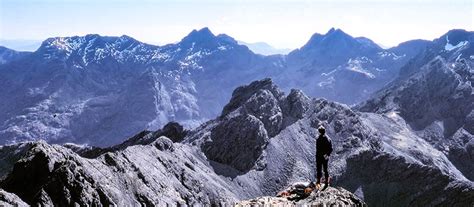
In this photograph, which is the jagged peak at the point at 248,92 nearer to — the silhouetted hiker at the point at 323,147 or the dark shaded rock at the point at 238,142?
the dark shaded rock at the point at 238,142

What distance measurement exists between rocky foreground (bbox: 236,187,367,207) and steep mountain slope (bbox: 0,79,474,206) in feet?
117

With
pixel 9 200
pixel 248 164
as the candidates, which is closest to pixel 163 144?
pixel 248 164

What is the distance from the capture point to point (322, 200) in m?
33.5

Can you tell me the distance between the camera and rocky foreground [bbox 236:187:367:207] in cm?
3322

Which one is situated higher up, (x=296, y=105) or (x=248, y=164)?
(x=296, y=105)

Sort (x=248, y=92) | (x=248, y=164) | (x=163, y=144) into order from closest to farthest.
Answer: (x=163, y=144) → (x=248, y=164) → (x=248, y=92)

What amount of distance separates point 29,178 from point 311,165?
76613 millimetres

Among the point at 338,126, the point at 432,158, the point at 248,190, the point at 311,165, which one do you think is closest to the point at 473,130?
the point at 432,158

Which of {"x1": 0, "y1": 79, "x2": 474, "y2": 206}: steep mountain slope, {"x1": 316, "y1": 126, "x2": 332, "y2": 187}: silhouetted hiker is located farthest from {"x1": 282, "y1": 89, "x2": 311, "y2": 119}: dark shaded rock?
{"x1": 316, "y1": 126, "x2": 332, "y2": 187}: silhouetted hiker

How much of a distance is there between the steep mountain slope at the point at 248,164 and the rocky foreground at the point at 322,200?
117 ft

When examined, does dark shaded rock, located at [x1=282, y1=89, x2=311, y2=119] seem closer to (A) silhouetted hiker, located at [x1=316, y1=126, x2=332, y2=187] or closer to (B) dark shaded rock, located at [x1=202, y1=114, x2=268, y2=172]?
(B) dark shaded rock, located at [x1=202, y1=114, x2=268, y2=172]

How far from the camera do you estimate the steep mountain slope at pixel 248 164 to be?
67.0 meters

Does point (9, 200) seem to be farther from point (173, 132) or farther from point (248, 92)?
point (248, 92)

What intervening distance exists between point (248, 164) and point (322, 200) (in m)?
85.5
